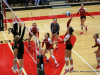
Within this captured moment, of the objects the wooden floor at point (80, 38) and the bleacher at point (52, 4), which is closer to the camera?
the wooden floor at point (80, 38)

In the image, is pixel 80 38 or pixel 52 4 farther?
pixel 52 4

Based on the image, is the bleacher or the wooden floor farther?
the bleacher

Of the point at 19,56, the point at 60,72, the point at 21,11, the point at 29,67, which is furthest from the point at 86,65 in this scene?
the point at 21,11

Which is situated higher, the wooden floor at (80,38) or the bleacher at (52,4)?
the bleacher at (52,4)

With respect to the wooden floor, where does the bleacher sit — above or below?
above

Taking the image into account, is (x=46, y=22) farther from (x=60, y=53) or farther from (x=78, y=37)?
(x=60, y=53)

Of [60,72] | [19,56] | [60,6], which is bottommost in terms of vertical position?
[60,72]

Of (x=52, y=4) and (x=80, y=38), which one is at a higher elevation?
(x=52, y=4)

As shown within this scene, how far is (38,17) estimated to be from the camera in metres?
16.2

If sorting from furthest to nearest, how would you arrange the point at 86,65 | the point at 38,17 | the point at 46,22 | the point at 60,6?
the point at 60,6
the point at 38,17
the point at 46,22
the point at 86,65

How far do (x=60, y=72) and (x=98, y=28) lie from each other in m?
6.79

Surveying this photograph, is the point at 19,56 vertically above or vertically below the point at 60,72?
above

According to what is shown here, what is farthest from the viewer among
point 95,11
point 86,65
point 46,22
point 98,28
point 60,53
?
point 95,11

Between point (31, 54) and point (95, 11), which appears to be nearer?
point (31, 54)
